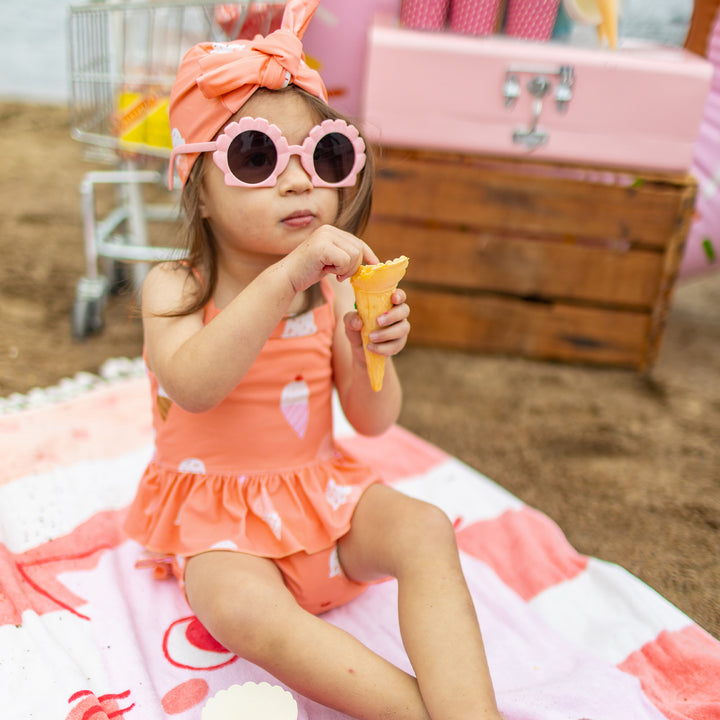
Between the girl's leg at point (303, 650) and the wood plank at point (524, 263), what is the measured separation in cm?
116

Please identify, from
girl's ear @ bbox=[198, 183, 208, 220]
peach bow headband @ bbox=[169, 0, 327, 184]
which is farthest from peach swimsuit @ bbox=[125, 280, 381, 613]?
peach bow headband @ bbox=[169, 0, 327, 184]

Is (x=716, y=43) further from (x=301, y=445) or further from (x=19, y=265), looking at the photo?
(x=19, y=265)

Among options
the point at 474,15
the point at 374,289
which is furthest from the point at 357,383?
the point at 474,15

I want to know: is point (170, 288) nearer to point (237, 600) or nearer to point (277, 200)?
point (277, 200)

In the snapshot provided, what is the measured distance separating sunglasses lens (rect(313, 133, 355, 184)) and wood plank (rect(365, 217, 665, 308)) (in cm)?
94

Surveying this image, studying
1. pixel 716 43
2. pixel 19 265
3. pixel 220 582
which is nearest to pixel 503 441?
pixel 220 582

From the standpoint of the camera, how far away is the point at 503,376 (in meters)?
1.86

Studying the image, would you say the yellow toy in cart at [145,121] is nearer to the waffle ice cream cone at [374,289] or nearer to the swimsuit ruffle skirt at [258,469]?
the swimsuit ruffle skirt at [258,469]

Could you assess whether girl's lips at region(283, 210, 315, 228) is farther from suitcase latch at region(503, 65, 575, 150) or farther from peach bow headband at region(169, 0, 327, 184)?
suitcase latch at region(503, 65, 575, 150)

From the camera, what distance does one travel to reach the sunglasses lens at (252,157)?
0.84 meters

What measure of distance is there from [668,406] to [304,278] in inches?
48.8

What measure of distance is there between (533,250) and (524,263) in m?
0.04

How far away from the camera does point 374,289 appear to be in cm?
83

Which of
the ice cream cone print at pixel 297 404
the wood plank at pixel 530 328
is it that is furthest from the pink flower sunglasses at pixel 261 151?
the wood plank at pixel 530 328
